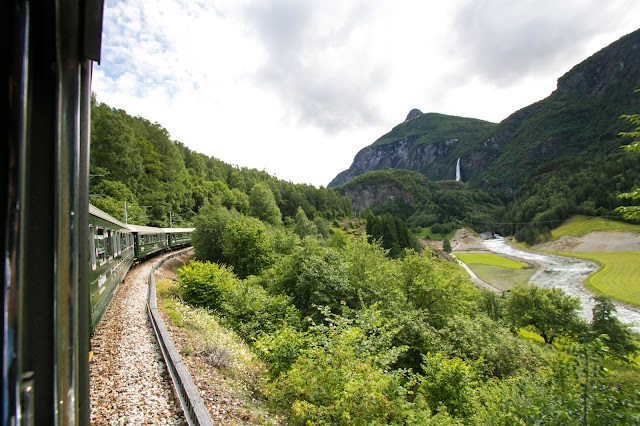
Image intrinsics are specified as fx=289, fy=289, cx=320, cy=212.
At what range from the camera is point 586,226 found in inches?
3300

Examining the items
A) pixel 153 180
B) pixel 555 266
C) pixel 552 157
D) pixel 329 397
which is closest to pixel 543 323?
pixel 329 397

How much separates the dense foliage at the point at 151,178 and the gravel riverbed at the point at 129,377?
15.9 feet

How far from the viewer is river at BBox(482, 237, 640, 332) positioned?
36.2m

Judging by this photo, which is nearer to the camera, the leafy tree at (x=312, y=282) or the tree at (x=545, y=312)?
the leafy tree at (x=312, y=282)

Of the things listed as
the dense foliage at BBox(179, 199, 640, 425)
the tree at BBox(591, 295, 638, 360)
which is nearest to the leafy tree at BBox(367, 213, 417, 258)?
the dense foliage at BBox(179, 199, 640, 425)

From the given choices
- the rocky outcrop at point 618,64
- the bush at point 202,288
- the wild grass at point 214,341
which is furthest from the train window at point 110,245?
the rocky outcrop at point 618,64

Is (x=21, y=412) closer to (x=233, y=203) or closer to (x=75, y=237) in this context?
(x=75, y=237)

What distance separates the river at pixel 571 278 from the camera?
36231mm

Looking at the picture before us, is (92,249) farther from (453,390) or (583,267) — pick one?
(583,267)

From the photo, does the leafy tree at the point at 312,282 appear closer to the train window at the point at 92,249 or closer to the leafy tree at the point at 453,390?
the leafy tree at the point at 453,390

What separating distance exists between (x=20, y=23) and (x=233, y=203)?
7079cm

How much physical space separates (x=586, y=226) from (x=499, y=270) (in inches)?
1561

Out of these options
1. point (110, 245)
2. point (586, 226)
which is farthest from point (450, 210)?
point (110, 245)

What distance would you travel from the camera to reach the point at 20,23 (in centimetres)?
74
